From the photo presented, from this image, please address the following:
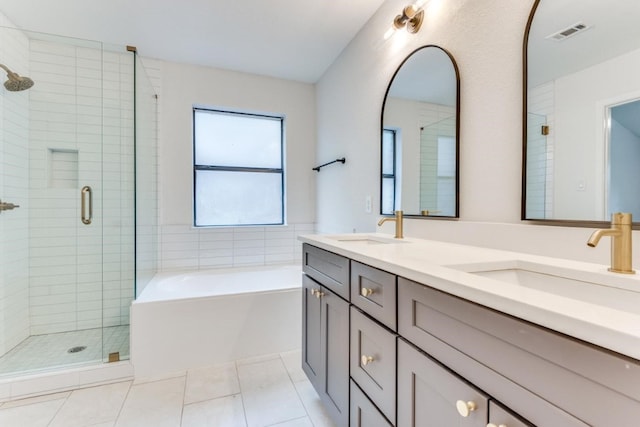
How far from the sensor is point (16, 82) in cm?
201

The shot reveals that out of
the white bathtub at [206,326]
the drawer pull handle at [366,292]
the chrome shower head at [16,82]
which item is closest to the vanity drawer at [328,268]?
the drawer pull handle at [366,292]

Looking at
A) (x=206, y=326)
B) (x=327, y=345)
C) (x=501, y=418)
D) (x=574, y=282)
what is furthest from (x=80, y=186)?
(x=574, y=282)

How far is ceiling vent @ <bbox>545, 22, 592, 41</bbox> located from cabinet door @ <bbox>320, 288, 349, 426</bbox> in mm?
1174

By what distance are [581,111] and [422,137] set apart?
2.47 ft

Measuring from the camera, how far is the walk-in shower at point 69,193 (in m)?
1.98

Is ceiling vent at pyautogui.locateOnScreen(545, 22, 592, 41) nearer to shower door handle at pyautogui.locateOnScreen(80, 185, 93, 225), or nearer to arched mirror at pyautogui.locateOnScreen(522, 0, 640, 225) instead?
arched mirror at pyautogui.locateOnScreen(522, 0, 640, 225)

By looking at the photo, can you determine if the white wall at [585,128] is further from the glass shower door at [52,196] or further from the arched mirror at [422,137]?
the glass shower door at [52,196]

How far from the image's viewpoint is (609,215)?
0.84 m

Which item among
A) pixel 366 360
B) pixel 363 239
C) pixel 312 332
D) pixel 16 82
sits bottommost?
pixel 312 332

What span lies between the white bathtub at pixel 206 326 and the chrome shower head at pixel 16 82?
1.60 m

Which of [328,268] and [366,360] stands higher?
[328,268]

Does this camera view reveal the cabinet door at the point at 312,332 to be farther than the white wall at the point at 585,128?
Yes

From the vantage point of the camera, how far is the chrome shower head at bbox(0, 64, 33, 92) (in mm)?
1958

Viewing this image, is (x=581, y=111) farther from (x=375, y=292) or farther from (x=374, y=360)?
(x=374, y=360)
